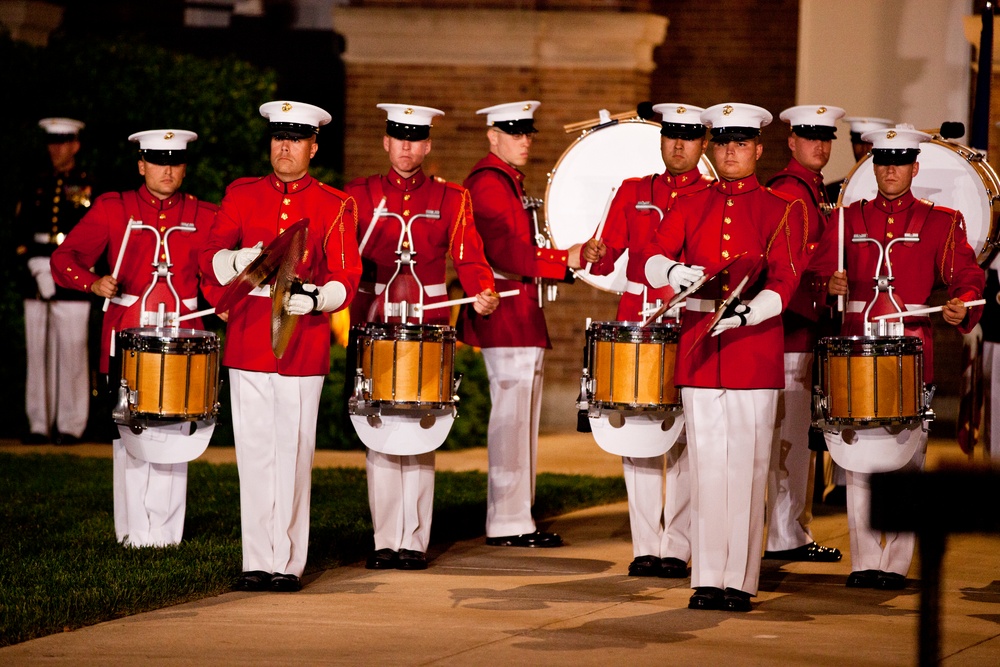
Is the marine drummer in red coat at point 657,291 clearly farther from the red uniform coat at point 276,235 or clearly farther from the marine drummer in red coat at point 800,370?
the red uniform coat at point 276,235

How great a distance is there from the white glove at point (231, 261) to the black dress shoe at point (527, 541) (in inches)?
104

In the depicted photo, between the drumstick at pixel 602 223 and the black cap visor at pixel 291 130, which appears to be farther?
the drumstick at pixel 602 223

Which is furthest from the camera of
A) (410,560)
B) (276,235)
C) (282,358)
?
(410,560)

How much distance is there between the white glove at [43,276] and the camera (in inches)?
516

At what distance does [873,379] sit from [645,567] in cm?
164

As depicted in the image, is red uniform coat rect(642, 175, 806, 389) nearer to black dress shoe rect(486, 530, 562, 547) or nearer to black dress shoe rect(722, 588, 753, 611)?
black dress shoe rect(722, 588, 753, 611)

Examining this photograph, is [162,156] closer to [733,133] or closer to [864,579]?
[733,133]

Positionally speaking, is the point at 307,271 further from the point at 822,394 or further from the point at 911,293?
the point at 911,293

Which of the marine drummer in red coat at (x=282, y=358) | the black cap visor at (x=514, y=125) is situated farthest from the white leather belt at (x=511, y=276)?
the marine drummer in red coat at (x=282, y=358)

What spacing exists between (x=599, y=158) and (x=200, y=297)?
97.8 inches

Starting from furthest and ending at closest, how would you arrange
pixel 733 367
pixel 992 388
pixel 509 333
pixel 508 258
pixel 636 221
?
pixel 992 388, pixel 509 333, pixel 508 258, pixel 636 221, pixel 733 367

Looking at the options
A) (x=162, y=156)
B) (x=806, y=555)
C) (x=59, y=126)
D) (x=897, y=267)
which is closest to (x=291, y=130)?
(x=162, y=156)

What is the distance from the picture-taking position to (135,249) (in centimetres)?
866

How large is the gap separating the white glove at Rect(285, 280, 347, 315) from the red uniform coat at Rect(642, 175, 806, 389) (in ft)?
4.77
